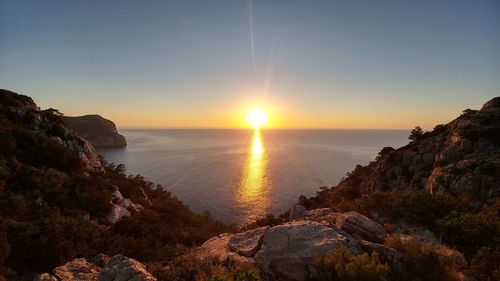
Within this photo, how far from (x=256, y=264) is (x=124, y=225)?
18.9 metres

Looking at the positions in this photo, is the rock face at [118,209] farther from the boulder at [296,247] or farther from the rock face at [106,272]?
the boulder at [296,247]

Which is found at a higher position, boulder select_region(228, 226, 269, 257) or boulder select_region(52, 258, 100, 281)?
boulder select_region(228, 226, 269, 257)

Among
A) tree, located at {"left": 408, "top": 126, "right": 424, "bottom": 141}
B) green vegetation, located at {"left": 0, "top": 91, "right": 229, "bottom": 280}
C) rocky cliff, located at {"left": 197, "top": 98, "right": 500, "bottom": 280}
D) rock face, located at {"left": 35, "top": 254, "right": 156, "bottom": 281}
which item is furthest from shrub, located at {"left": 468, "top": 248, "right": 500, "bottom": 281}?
tree, located at {"left": 408, "top": 126, "right": 424, "bottom": 141}

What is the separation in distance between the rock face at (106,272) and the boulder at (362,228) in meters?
7.33

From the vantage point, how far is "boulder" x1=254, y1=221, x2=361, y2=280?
822cm

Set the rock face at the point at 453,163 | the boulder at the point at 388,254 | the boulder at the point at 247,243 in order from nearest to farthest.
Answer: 1. the boulder at the point at 388,254
2. the boulder at the point at 247,243
3. the rock face at the point at 453,163

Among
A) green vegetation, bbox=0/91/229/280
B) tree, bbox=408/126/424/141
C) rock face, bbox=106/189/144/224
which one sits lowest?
rock face, bbox=106/189/144/224

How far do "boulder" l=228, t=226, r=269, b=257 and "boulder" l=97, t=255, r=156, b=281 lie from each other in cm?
349

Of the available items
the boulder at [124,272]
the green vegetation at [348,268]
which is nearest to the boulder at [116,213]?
the boulder at [124,272]

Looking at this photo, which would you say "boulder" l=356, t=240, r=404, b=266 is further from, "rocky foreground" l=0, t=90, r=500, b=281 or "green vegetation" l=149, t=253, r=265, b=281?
"green vegetation" l=149, t=253, r=265, b=281

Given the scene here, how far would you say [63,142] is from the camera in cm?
3425

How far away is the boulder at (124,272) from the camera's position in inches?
324

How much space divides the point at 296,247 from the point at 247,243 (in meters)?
3.26

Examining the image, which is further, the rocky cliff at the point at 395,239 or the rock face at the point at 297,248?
the rock face at the point at 297,248
